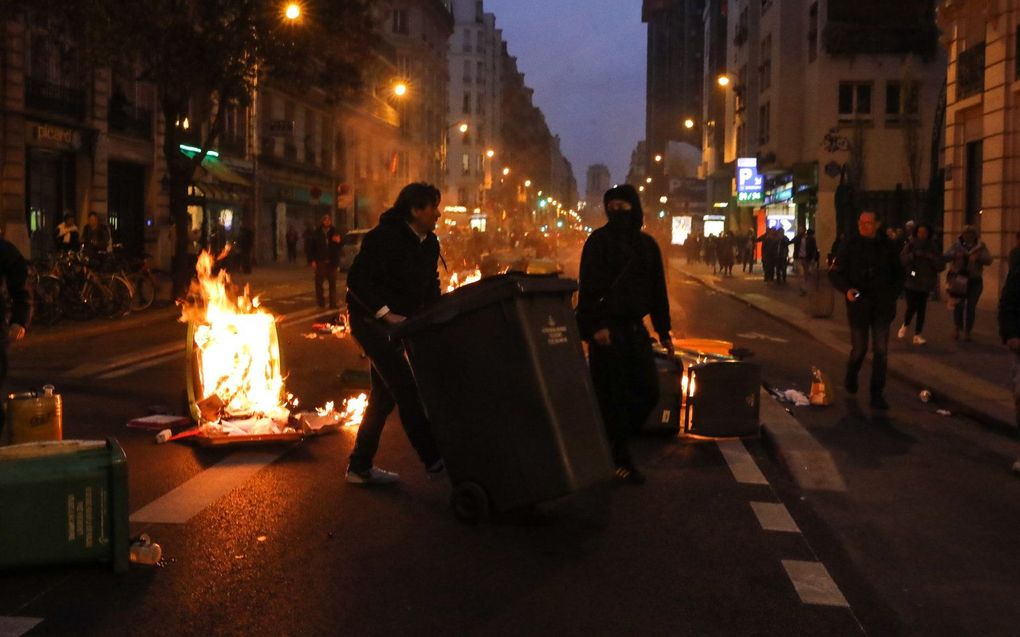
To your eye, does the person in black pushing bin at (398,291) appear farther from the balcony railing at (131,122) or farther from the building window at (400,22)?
the building window at (400,22)

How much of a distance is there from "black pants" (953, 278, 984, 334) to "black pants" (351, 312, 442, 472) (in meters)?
12.4

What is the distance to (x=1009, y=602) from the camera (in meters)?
5.22

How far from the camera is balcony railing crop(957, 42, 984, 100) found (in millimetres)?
25516

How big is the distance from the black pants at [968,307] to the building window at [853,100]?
28691mm

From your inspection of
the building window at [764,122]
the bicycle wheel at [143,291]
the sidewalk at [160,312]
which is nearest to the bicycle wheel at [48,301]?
the sidewalk at [160,312]

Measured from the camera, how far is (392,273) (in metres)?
6.64

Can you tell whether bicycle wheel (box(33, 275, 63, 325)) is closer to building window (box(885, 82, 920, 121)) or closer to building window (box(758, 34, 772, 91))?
building window (box(885, 82, 920, 121))

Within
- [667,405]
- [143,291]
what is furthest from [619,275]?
[143,291]

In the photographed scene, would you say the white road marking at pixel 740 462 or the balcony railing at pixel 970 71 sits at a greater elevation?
the balcony railing at pixel 970 71

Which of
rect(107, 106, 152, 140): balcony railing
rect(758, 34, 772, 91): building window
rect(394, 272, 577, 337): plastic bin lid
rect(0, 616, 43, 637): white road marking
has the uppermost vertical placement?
rect(758, 34, 772, 91): building window

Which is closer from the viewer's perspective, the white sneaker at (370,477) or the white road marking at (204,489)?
the white road marking at (204,489)

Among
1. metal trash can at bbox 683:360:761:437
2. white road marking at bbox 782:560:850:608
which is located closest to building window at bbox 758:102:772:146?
metal trash can at bbox 683:360:761:437

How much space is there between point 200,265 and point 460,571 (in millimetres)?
5342

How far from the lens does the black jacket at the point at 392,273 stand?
663 cm
